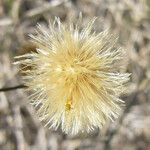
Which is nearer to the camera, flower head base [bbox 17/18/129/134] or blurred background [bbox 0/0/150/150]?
flower head base [bbox 17/18/129/134]

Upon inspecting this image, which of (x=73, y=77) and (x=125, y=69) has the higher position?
(x=73, y=77)

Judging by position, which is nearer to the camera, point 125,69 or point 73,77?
point 73,77

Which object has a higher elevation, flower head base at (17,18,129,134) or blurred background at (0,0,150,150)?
flower head base at (17,18,129,134)

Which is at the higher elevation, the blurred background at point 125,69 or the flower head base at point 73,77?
the flower head base at point 73,77

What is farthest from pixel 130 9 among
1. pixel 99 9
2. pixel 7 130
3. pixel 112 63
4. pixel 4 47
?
pixel 112 63

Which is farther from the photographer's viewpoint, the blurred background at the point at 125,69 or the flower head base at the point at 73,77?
the blurred background at the point at 125,69
